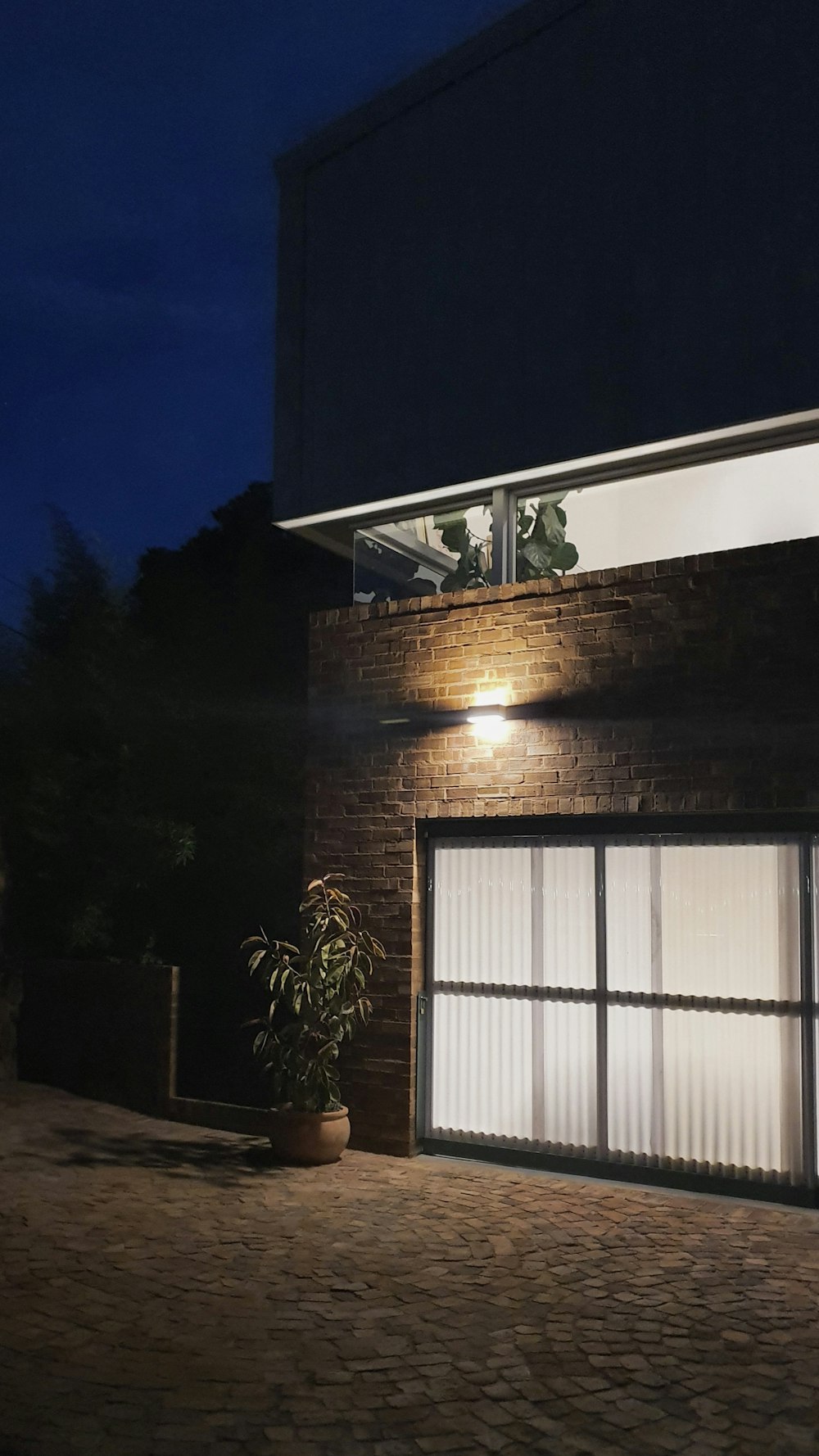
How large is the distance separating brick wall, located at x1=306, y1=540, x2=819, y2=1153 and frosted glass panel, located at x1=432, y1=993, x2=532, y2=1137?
8.9 inches

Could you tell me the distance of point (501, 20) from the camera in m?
8.39

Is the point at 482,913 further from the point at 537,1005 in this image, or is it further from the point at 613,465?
the point at 613,465

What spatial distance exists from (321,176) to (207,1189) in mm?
7562

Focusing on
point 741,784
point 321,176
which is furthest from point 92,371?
point 741,784

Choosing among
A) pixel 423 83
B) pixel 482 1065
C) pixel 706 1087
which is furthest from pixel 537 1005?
pixel 423 83

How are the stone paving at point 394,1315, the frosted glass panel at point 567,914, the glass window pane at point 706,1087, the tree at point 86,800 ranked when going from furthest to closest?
the tree at point 86,800
the frosted glass panel at point 567,914
the glass window pane at point 706,1087
the stone paving at point 394,1315

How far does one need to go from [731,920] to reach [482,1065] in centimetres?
199

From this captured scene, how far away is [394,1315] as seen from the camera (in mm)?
4961

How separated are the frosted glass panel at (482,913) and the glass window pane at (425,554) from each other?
1915 millimetres

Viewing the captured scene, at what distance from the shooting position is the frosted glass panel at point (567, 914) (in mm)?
7477

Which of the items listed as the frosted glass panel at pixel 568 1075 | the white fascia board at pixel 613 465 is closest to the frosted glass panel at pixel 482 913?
the frosted glass panel at pixel 568 1075

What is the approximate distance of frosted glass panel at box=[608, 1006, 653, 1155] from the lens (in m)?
7.12

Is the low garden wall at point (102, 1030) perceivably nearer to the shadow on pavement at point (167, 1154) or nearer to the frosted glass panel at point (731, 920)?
the shadow on pavement at point (167, 1154)

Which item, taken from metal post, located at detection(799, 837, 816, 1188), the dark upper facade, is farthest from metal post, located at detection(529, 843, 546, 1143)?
the dark upper facade
